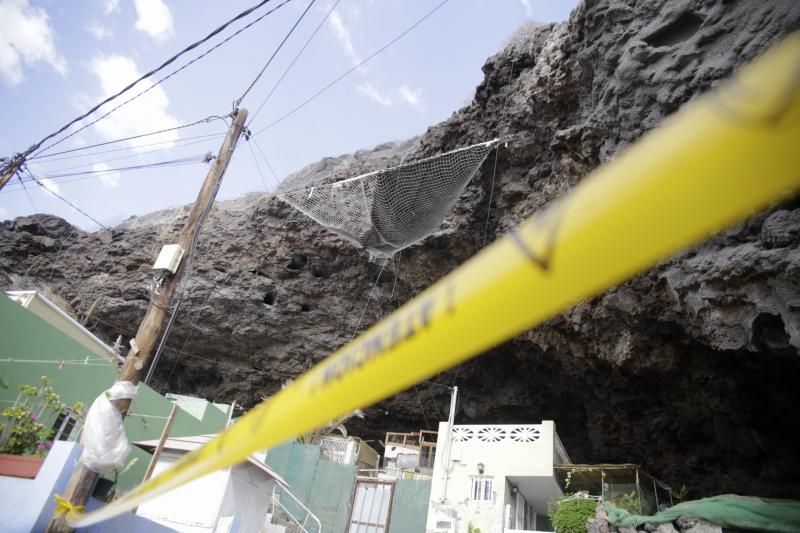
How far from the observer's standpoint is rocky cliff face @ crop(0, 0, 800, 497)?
7.98 metres

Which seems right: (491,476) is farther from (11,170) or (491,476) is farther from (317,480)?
(11,170)

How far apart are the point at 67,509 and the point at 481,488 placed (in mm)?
11094

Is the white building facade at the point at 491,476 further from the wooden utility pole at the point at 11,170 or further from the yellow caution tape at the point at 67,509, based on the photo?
the wooden utility pole at the point at 11,170

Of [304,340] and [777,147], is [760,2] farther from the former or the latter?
[304,340]

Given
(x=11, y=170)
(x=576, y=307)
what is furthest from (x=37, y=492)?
(x=576, y=307)

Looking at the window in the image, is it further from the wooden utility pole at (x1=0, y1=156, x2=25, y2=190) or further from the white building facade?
the wooden utility pole at (x1=0, y1=156, x2=25, y2=190)

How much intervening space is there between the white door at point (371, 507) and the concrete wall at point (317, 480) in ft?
0.84

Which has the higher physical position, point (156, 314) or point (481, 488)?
point (481, 488)

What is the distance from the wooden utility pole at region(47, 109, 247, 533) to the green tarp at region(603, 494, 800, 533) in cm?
898

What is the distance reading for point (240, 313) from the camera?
18.5m

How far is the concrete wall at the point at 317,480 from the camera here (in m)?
14.9

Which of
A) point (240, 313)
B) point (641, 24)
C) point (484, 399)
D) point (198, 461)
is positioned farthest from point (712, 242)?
point (240, 313)

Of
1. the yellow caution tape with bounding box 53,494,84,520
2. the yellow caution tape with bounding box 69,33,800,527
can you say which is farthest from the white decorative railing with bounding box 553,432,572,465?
the yellow caution tape with bounding box 69,33,800,527

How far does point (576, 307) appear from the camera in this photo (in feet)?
39.7
